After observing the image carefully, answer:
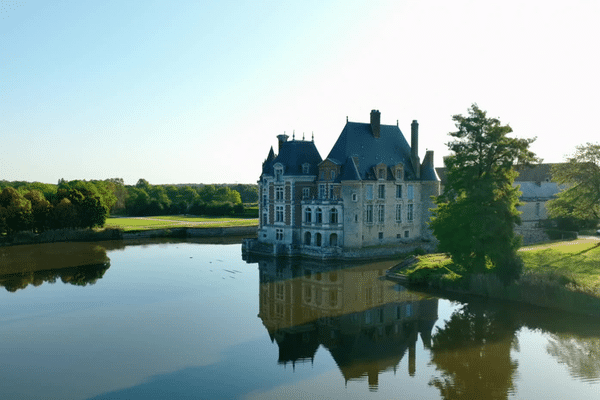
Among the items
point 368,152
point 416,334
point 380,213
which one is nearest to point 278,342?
point 416,334

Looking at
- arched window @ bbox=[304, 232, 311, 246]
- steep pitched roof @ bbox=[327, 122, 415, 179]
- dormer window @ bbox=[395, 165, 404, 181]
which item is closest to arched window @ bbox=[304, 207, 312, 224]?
arched window @ bbox=[304, 232, 311, 246]

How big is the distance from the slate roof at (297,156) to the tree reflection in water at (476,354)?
22.1 meters

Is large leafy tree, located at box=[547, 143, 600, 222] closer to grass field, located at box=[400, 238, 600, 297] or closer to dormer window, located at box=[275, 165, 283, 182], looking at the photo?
grass field, located at box=[400, 238, 600, 297]

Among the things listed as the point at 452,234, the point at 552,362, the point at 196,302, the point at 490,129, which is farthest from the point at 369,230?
the point at 552,362

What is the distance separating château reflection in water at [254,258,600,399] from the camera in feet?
54.7

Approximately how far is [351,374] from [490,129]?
17340mm

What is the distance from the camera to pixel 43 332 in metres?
21.4

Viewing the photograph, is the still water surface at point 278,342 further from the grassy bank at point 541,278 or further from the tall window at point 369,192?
the tall window at point 369,192

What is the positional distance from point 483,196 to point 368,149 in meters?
17.0

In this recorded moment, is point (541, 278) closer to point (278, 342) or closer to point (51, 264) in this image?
point (278, 342)

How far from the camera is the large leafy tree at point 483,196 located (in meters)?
26.8

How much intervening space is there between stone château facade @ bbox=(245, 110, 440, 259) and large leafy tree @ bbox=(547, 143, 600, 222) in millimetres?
Result: 10861

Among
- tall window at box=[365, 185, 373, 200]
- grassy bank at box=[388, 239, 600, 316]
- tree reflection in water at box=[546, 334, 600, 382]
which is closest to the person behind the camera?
tree reflection in water at box=[546, 334, 600, 382]

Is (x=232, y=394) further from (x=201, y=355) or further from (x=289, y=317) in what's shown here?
(x=289, y=317)
